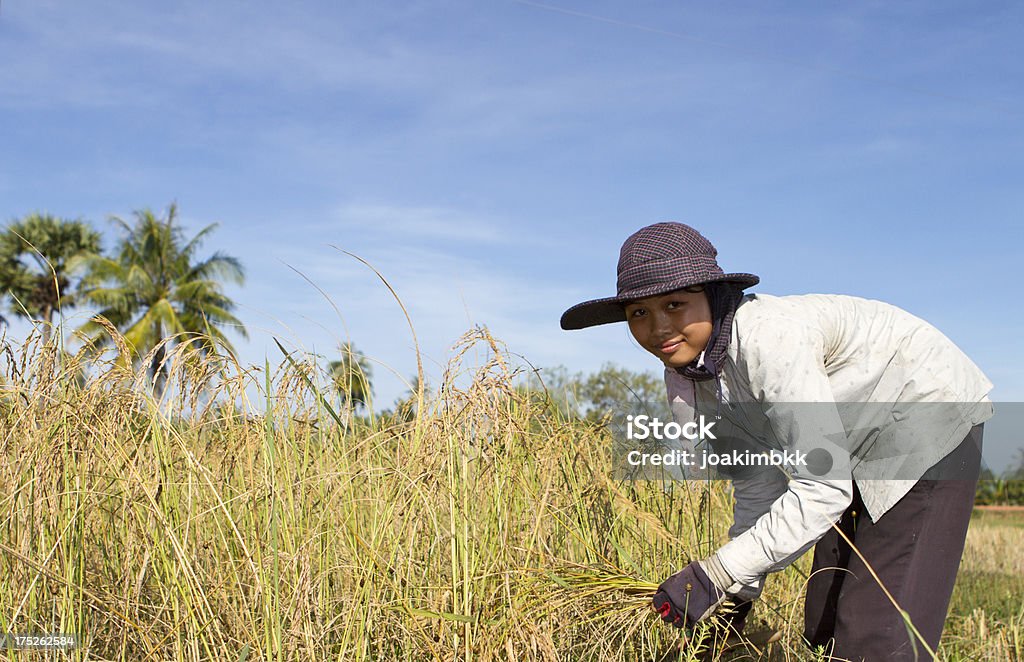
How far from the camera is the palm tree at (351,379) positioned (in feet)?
9.15

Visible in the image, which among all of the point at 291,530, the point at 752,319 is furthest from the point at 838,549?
the point at 291,530

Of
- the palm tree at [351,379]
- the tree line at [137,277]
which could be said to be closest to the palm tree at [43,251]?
the tree line at [137,277]

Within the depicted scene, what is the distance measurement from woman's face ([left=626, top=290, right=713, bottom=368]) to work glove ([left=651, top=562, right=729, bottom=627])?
21.1 inches

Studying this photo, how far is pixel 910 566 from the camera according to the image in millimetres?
2209

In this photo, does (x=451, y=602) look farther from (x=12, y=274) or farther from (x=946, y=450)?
(x=12, y=274)

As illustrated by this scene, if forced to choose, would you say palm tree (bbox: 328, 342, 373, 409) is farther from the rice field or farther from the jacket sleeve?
the jacket sleeve

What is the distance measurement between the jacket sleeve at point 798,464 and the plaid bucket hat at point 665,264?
20 cm

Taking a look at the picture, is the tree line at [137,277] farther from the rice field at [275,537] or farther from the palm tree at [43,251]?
the rice field at [275,537]

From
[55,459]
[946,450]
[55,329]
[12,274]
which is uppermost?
[12,274]

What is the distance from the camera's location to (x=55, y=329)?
8.19 feet

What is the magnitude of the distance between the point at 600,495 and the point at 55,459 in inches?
64.2

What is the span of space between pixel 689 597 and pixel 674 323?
67cm

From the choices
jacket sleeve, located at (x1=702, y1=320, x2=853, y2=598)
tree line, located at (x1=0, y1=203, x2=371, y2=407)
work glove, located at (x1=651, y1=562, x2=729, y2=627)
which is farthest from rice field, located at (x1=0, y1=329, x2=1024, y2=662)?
tree line, located at (x1=0, y1=203, x2=371, y2=407)

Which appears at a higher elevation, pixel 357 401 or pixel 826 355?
pixel 357 401
